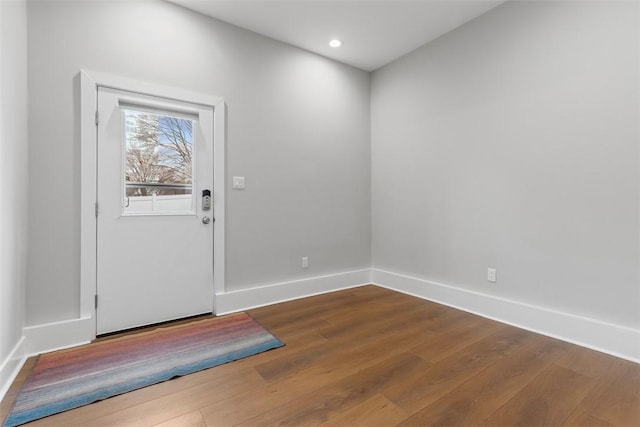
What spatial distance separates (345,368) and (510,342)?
127 cm

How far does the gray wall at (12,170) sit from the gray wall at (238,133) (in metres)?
0.09

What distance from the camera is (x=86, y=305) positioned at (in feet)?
7.14

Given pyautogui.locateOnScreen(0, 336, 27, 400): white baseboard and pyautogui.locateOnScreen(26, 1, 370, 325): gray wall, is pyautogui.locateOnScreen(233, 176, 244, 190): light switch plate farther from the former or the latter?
pyautogui.locateOnScreen(0, 336, 27, 400): white baseboard

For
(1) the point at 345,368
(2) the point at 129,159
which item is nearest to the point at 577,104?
(1) the point at 345,368

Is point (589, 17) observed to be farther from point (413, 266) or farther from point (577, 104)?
point (413, 266)

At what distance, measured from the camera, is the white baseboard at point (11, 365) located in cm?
156

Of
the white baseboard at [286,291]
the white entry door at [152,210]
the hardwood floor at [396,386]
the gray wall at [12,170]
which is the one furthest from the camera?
the white baseboard at [286,291]

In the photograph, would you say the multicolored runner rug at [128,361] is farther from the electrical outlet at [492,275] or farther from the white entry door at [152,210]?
the electrical outlet at [492,275]

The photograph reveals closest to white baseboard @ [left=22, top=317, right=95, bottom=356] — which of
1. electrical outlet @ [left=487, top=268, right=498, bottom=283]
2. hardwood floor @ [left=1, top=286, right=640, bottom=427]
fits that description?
hardwood floor @ [left=1, top=286, right=640, bottom=427]

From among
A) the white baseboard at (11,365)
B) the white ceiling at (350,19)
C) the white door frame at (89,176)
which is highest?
the white ceiling at (350,19)

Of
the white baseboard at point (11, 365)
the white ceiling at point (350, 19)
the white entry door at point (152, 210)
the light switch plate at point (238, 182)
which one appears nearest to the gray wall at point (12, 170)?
the white baseboard at point (11, 365)

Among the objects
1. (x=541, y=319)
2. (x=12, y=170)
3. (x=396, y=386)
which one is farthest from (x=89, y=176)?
(x=541, y=319)

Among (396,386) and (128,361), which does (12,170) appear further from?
(396,386)

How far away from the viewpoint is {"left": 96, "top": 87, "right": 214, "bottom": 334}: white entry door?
2.26 meters
